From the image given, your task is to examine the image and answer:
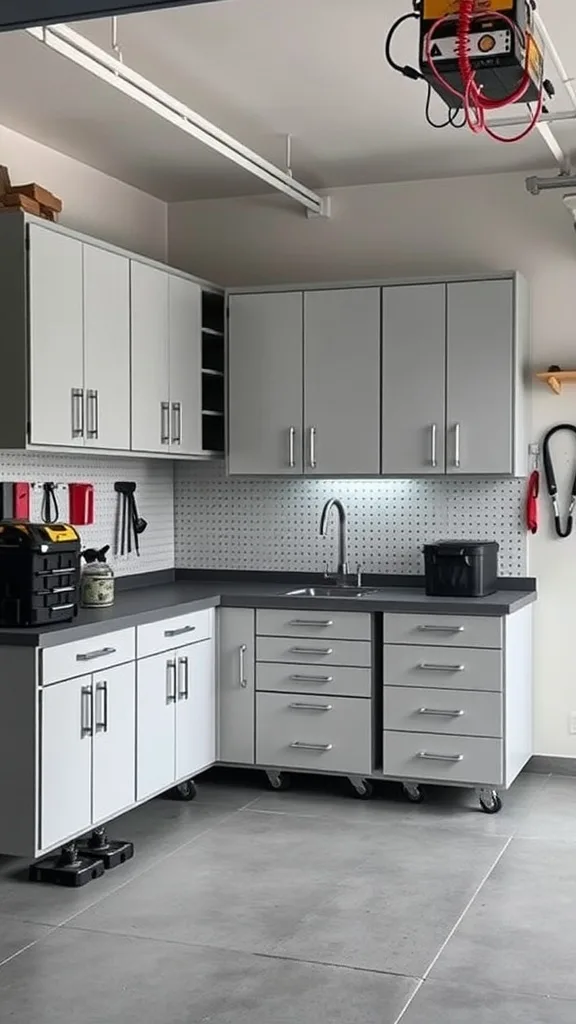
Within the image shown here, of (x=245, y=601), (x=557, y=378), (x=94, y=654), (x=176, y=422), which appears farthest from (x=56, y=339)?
(x=557, y=378)

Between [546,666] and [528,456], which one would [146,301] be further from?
[546,666]

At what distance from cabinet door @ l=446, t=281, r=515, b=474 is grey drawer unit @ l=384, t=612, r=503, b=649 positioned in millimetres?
712

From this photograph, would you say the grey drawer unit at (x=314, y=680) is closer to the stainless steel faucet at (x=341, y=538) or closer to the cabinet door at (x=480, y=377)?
the stainless steel faucet at (x=341, y=538)

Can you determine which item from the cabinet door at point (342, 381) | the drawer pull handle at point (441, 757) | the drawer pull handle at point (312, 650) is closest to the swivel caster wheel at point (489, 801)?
the drawer pull handle at point (441, 757)

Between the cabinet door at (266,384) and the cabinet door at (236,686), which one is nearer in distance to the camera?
the cabinet door at (236,686)

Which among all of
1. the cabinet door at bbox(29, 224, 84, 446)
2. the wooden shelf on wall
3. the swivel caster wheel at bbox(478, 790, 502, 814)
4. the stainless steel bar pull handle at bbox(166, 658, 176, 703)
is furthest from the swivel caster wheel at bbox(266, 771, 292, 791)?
the wooden shelf on wall

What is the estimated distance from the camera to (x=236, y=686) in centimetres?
553

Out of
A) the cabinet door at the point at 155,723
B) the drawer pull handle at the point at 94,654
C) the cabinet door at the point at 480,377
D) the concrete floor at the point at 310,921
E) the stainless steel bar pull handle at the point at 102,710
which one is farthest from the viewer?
the cabinet door at the point at 480,377

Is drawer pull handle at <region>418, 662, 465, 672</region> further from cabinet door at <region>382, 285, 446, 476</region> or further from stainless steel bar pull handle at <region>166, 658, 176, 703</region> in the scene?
stainless steel bar pull handle at <region>166, 658, 176, 703</region>

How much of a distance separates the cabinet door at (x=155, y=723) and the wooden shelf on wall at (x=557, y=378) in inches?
83.1

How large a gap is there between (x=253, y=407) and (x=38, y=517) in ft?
4.10

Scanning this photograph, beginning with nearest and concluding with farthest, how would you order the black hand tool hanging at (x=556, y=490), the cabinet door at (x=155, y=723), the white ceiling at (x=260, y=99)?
the white ceiling at (x=260, y=99)
the cabinet door at (x=155, y=723)
the black hand tool hanging at (x=556, y=490)

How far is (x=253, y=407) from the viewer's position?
5848mm

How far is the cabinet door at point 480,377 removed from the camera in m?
5.43
